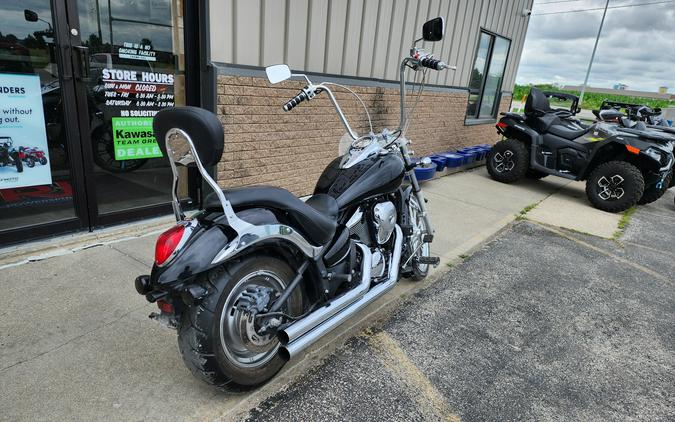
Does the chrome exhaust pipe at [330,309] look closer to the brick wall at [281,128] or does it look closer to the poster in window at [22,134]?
the brick wall at [281,128]

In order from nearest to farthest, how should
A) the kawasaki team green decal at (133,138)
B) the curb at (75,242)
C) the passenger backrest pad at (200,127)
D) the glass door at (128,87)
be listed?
1. the passenger backrest pad at (200,127)
2. the curb at (75,242)
3. the glass door at (128,87)
4. the kawasaki team green decal at (133,138)

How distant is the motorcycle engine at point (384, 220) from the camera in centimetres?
274

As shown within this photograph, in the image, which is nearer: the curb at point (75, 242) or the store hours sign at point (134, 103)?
the curb at point (75, 242)

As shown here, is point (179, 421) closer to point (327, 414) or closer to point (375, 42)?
point (327, 414)

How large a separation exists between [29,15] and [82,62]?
0.42m

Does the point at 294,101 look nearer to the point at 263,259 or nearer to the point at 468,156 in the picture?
the point at 263,259

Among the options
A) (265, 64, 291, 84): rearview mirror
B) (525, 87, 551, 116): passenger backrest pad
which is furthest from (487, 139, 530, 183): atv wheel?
(265, 64, 291, 84): rearview mirror

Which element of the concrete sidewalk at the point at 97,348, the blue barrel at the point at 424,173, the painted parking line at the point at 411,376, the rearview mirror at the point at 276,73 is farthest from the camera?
the blue barrel at the point at 424,173

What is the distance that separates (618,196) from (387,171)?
525 centimetres

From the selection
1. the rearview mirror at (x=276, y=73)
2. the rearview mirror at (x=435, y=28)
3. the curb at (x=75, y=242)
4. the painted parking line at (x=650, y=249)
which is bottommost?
the painted parking line at (x=650, y=249)

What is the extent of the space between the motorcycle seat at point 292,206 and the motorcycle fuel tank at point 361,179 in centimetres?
18

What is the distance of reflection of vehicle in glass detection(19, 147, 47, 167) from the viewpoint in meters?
3.22

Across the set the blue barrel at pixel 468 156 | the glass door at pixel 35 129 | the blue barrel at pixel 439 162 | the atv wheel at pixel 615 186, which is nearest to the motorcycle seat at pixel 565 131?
the atv wheel at pixel 615 186

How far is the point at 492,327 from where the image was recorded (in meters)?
2.99
